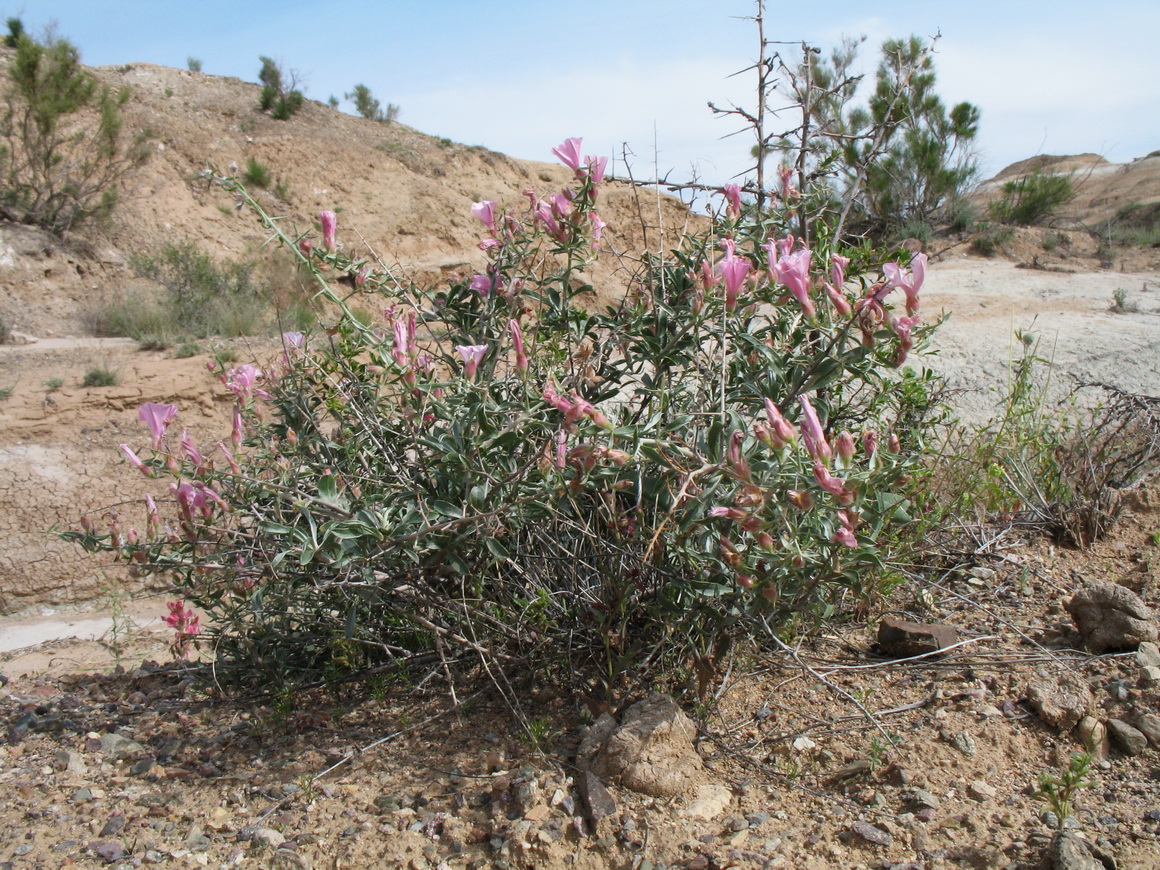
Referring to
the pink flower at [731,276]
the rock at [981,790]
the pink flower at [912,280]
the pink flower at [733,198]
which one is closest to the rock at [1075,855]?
the rock at [981,790]

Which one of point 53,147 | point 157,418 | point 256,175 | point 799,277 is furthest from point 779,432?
point 256,175

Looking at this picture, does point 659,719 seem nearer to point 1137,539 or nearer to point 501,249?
point 501,249

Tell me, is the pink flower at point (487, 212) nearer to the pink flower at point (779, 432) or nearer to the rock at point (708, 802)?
the pink flower at point (779, 432)

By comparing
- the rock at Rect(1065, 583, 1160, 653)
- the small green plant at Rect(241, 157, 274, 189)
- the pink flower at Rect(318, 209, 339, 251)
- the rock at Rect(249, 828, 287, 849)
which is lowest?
the rock at Rect(249, 828, 287, 849)

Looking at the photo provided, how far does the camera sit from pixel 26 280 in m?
11.0

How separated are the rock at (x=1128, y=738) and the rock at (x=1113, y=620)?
1.25ft

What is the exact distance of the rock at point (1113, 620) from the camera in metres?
2.19

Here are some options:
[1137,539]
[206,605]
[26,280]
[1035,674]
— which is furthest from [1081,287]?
[26,280]

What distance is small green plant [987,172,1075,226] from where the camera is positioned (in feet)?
43.7

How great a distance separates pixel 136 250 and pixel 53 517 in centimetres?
847

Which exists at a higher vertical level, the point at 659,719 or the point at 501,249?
the point at 501,249

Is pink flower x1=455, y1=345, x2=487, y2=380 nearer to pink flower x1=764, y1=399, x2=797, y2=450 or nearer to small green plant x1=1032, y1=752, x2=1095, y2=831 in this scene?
pink flower x1=764, y1=399, x2=797, y2=450

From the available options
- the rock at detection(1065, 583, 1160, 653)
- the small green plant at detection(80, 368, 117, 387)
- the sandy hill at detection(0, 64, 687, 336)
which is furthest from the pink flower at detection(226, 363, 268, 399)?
the sandy hill at detection(0, 64, 687, 336)

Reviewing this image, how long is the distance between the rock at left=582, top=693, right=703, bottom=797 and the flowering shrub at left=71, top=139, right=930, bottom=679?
0.64 feet
